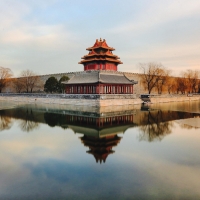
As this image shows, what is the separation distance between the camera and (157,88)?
5428 centimetres

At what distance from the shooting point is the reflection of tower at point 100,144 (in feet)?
28.8

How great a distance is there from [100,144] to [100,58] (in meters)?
29.8

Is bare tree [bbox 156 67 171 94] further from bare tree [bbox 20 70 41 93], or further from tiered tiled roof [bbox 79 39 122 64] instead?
bare tree [bbox 20 70 41 93]

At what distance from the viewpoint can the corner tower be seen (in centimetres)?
3878

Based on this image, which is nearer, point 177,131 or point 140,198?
point 140,198

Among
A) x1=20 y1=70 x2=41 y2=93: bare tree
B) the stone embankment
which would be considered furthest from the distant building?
x1=20 y1=70 x2=41 y2=93: bare tree

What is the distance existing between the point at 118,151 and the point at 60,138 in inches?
151

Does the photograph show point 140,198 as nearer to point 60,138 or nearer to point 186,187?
point 186,187

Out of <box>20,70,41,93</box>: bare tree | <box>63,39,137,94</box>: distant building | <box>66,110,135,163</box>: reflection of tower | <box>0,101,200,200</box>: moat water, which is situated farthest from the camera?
<box>20,70,41,93</box>: bare tree

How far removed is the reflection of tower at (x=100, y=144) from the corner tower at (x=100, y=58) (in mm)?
27724

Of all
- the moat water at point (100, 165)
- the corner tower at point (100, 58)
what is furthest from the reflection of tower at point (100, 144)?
the corner tower at point (100, 58)

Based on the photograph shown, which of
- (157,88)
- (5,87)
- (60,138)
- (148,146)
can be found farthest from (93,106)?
(5,87)

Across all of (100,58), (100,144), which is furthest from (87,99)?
(100,144)

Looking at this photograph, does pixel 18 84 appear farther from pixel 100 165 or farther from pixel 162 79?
pixel 100 165
